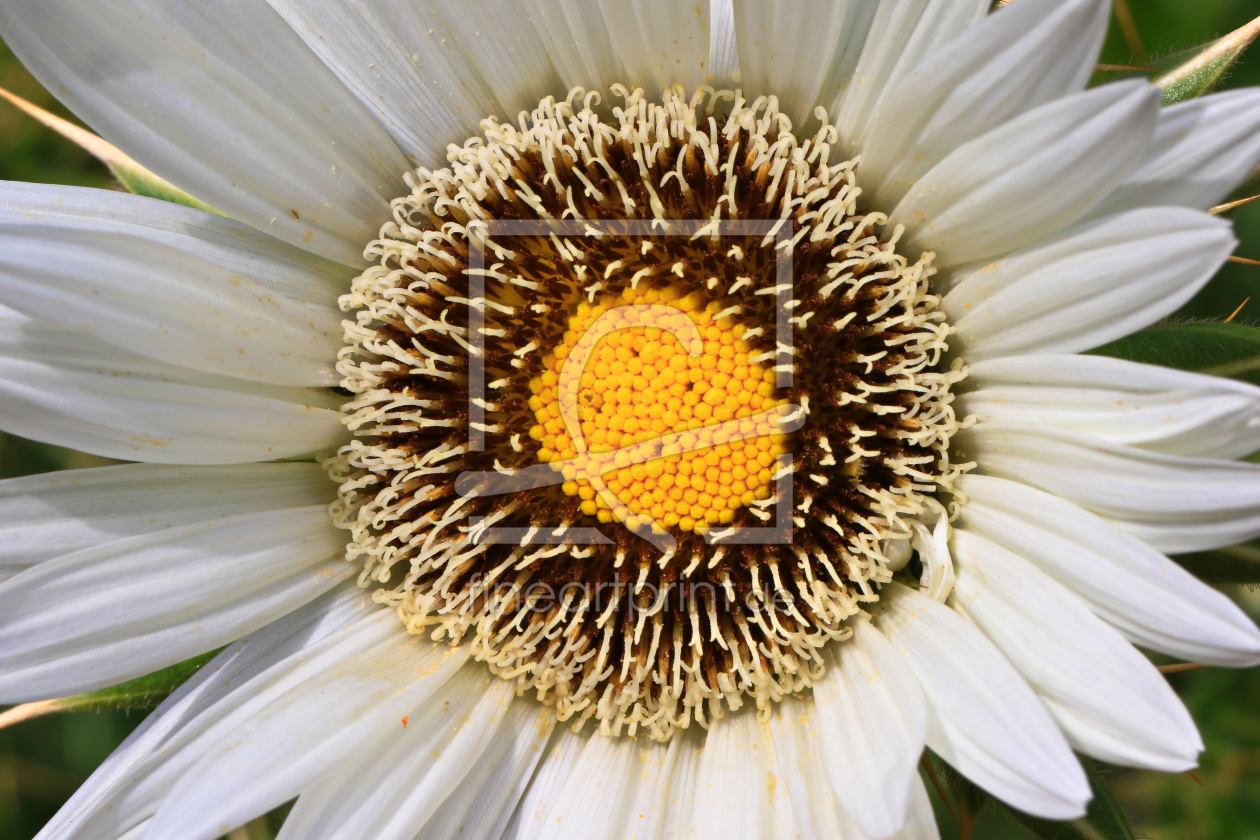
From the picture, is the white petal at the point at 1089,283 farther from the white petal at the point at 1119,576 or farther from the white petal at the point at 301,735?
the white petal at the point at 301,735

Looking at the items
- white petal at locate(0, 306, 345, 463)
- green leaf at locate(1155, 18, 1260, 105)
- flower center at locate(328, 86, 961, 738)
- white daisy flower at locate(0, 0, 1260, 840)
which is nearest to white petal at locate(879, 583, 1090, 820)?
white daisy flower at locate(0, 0, 1260, 840)

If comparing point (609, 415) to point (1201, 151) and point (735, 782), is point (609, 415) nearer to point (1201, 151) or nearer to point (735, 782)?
point (735, 782)

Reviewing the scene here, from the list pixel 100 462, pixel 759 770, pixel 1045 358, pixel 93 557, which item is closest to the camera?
pixel 1045 358

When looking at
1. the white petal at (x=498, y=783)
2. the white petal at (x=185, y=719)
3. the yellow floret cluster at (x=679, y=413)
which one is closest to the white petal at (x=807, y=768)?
the yellow floret cluster at (x=679, y=413)

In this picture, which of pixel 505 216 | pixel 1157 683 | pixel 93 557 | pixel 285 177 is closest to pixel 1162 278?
pixel 1157 683

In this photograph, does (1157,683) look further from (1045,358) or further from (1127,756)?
(1045,358)

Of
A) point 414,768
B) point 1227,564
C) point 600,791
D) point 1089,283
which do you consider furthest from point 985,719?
point 414,768
